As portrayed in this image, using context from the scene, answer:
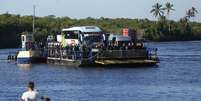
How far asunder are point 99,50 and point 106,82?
15.6 m

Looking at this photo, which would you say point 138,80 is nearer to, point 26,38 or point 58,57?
point 58,57

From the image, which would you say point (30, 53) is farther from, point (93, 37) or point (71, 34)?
point (93, 37)

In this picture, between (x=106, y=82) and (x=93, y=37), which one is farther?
(x=93, y=37)

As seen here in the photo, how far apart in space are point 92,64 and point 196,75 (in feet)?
42.1

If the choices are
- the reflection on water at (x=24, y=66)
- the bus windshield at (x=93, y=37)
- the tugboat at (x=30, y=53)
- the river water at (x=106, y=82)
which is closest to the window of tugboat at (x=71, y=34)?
the bus windshield at (x=93, y=37)

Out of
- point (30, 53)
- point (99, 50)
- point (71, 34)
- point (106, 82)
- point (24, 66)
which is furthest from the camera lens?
point (30, 53)

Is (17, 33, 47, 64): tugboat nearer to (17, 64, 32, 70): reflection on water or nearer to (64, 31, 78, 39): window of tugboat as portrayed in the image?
(17, 64, 32, 70): reflection on water

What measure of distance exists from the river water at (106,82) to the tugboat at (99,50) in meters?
1.02

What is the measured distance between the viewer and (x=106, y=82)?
63125mm

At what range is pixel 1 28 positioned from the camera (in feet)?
627

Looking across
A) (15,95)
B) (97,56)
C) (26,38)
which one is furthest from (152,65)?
(15,95)

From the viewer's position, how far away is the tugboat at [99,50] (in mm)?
78562

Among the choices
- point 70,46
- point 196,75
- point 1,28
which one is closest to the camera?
point 196,75

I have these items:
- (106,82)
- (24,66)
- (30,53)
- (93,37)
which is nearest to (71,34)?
(93,37)
